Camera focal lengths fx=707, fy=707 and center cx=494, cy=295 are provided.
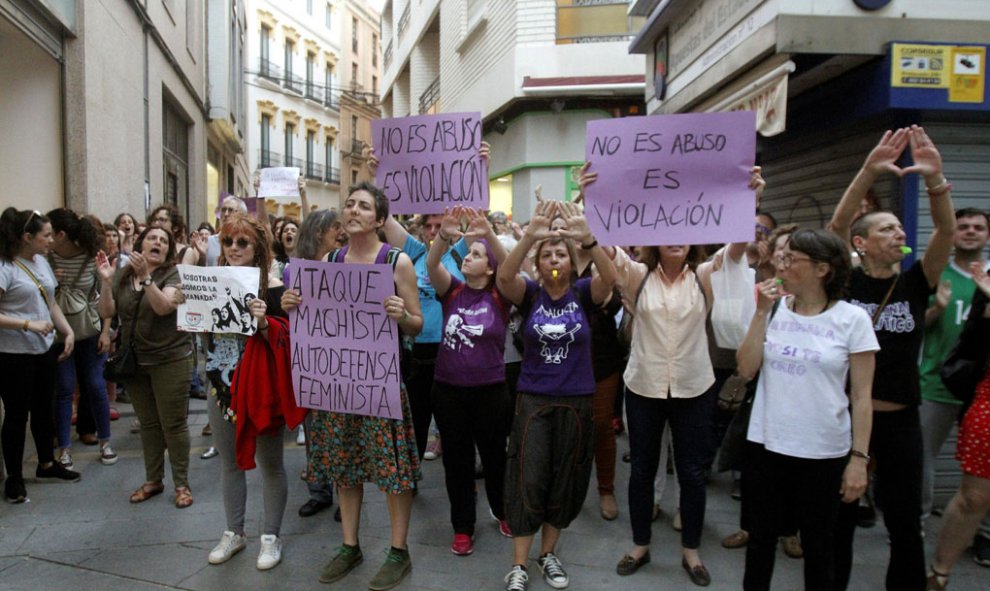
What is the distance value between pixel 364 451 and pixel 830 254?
2.57 meters

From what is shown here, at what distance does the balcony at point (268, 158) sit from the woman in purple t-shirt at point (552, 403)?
3687 centimetres

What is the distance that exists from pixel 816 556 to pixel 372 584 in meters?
2.22

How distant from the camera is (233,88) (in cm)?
2414

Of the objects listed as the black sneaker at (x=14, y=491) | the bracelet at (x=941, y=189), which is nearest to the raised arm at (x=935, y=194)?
the bracelet at (x=941, y=189)

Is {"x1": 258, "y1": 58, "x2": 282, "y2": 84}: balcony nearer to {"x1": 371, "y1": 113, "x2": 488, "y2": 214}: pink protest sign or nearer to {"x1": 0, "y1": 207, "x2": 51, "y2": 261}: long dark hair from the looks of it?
{"x1": 0, "y1": 207, "x2": 51, "y2": 261}: long dark hair

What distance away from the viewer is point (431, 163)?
4.56m

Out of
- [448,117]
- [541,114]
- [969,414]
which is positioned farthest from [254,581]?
[541,114]

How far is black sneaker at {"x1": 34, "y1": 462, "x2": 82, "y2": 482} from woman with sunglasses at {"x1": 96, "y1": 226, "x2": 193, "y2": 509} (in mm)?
790

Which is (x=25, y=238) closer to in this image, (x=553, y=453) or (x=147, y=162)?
(x=553, y=453)

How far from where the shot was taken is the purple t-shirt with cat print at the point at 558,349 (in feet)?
12.7

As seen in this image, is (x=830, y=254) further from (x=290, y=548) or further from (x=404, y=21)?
(x=404, y=21)

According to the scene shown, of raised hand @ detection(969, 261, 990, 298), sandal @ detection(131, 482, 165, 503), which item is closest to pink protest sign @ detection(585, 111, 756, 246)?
raised hand @ detection(969, 261, 990, 298)

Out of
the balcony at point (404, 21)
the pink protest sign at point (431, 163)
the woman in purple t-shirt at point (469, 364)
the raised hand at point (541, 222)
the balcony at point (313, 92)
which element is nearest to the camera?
the raised hand at point (541, 222)

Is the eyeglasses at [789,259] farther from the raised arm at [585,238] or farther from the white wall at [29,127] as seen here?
the white wall at [29,127]
